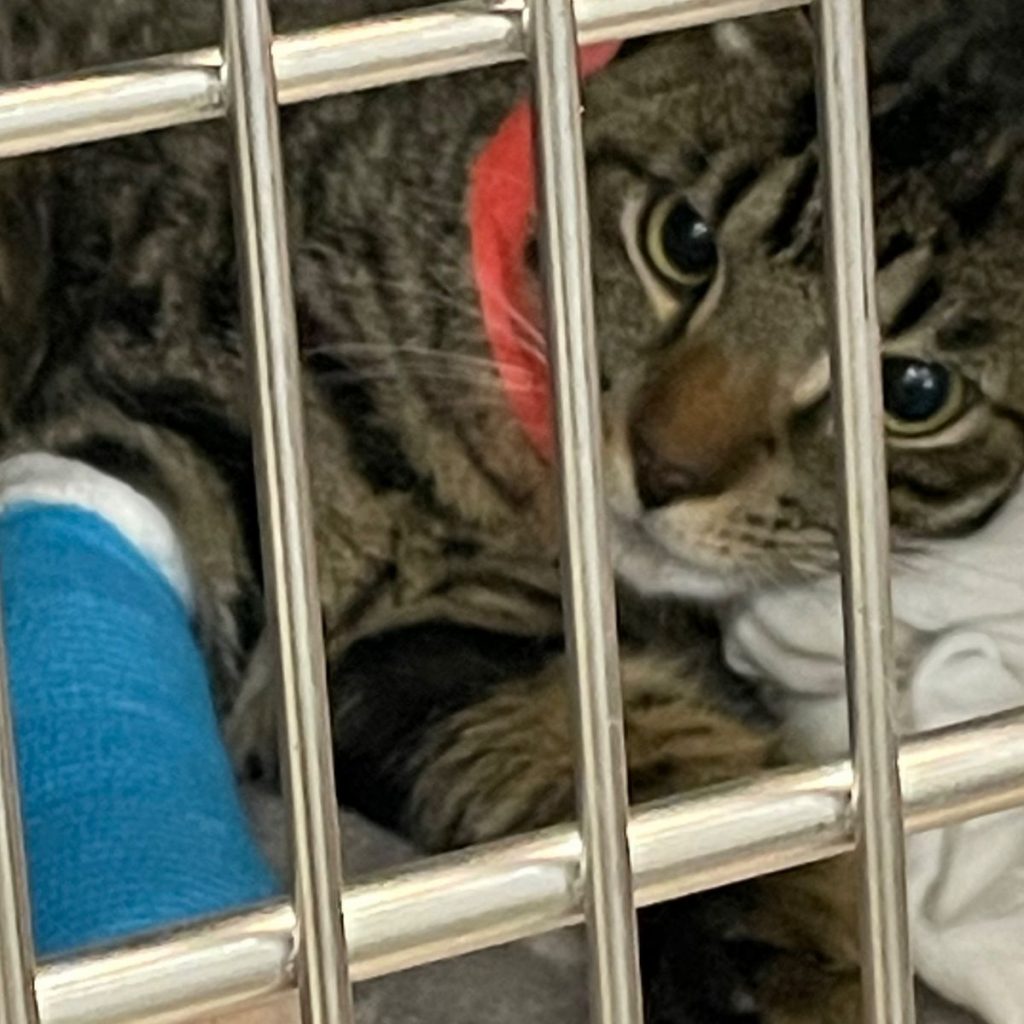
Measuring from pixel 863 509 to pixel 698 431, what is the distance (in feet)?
1.90

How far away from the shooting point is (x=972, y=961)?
1.00 m

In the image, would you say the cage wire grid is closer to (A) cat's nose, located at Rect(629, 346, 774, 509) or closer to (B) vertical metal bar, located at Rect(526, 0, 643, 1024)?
(B) vertical metal bar, located at Rect(526, 0, 643, 1024)

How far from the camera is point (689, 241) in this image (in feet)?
4.00

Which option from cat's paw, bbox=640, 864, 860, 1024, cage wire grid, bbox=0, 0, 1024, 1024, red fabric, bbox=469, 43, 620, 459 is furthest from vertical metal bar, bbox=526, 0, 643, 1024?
red fabric, bbox=469, 43, 620, 459

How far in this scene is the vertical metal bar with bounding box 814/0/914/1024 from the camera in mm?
573

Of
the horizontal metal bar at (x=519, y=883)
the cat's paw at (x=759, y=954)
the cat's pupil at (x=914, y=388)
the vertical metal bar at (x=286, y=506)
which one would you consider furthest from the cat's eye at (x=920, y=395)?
the vertical metal bar at (x=286, y=506)

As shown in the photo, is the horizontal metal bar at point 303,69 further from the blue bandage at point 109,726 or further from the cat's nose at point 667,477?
the cat's nose at point 667,477

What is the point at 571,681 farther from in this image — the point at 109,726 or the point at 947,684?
the point at 947,684

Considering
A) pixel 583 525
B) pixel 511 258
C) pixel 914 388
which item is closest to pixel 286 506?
pixel 583 525

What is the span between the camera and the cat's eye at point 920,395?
119 cm

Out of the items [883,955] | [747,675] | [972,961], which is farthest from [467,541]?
[883,955]

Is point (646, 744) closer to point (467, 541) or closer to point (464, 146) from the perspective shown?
point (467, 541)

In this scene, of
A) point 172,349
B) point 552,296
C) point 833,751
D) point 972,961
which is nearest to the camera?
point 552,296

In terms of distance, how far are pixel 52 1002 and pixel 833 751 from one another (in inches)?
24.0
